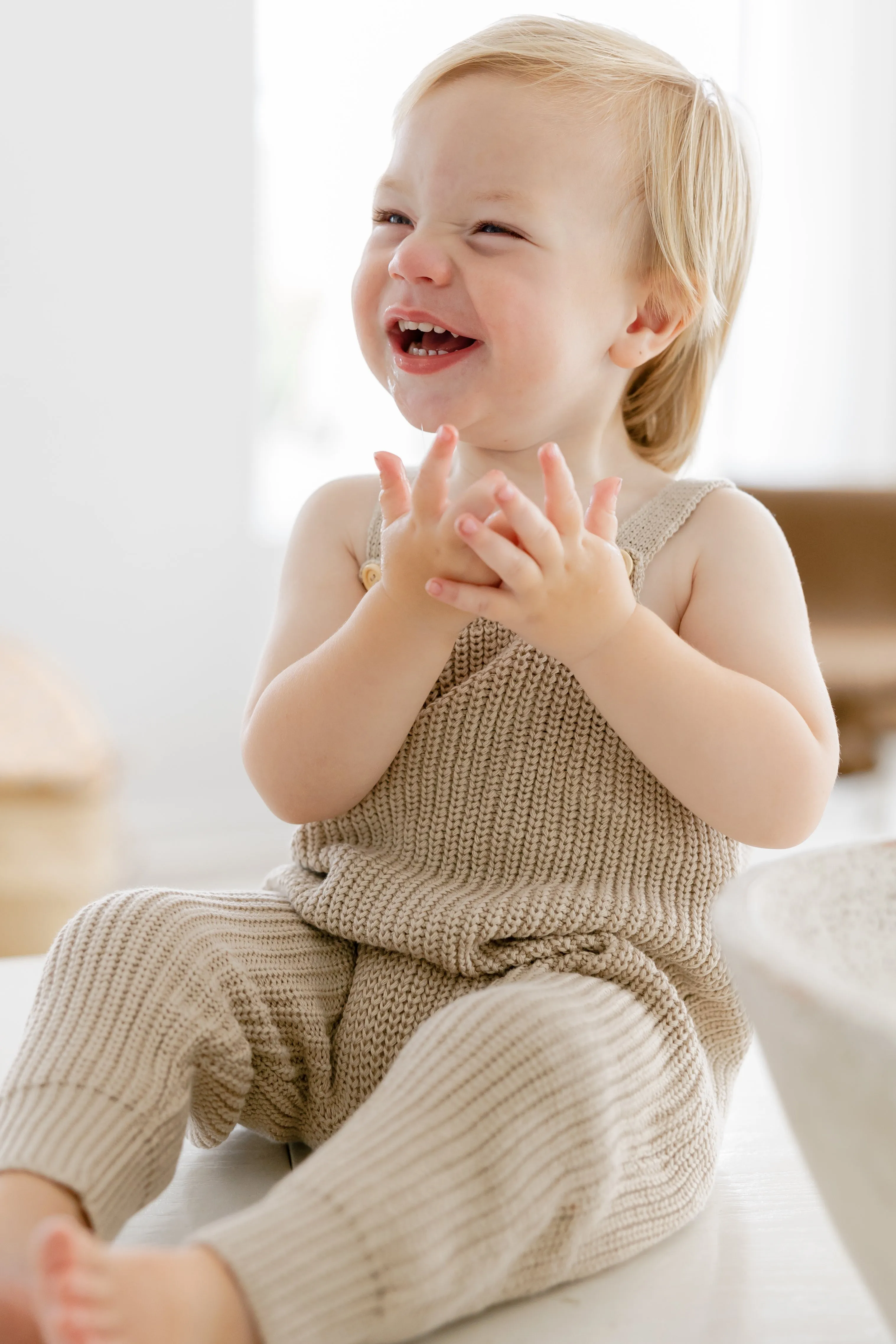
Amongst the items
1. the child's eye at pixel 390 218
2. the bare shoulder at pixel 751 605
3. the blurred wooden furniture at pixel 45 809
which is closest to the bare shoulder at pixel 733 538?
the bare shoulder at pixel 751 605

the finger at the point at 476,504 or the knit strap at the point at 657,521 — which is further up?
the finger at the point at 476,504

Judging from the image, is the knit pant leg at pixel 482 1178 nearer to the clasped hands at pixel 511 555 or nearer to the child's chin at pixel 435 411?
the clasped hands at pixel 511 555

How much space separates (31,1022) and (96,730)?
157cm

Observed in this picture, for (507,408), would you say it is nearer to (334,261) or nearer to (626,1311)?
(626,1311)

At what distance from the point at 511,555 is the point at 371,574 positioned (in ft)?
0.62

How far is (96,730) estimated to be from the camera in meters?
2.06

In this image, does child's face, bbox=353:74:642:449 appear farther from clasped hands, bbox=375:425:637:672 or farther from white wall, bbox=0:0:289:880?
white wall, bbox=0:0:289:880

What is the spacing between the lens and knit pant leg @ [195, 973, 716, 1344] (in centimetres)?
42

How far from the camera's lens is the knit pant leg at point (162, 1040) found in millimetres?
487

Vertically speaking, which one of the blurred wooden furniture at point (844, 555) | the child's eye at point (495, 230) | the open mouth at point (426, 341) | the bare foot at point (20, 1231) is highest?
the child's eye at point (495, 230)

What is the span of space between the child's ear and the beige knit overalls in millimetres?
74

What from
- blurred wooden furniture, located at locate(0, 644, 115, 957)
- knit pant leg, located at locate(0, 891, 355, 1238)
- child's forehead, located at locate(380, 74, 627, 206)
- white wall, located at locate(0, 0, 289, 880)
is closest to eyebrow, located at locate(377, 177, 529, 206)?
child's forehead, located at locate(380, 74, 627, 206)

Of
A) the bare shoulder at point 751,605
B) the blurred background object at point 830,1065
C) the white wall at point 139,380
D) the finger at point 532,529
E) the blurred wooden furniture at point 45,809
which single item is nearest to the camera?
the blurred background object at point 830,1065

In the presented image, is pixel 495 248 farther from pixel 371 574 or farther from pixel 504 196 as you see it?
pixel 371 574
